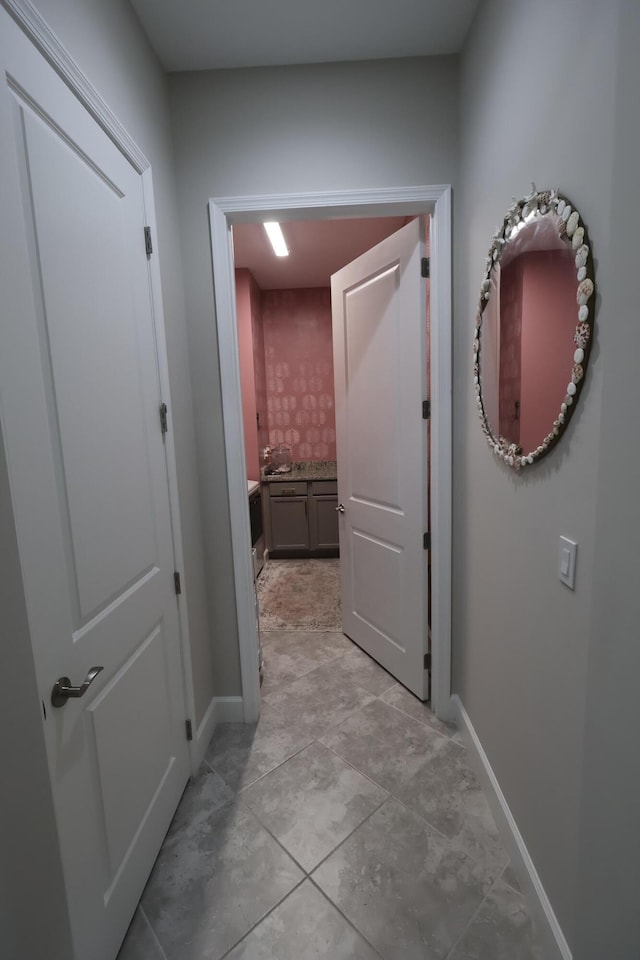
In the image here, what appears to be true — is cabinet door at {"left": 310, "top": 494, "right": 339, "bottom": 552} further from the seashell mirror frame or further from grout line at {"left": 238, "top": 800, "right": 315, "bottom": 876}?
the seashell mirror frame

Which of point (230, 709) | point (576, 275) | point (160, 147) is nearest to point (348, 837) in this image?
point (230, 709)

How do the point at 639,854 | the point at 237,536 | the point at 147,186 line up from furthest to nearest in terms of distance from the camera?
the point at 237,536, the point at 147,186, the point at 639,854

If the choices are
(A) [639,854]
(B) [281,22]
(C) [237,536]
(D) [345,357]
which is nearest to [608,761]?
(A) [639,854]

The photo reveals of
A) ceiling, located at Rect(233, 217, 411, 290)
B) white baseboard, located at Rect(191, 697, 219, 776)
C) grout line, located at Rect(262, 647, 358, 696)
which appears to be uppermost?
ceiling, located at Rect(233, 217, 411, 290)

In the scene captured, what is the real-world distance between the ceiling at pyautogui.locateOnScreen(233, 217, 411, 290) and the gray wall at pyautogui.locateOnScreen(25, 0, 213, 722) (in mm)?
1245

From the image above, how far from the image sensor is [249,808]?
5.01 ft

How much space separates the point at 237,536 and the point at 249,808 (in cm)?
106

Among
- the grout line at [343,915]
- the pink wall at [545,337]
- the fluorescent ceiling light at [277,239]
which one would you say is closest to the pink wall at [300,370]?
the fluorescent ceiling light at [277,239]

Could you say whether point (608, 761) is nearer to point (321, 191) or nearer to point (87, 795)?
point (87, 795)

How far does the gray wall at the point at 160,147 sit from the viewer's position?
1.10 m

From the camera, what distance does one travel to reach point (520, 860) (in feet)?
4.05

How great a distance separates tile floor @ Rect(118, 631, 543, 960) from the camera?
44.3 inches

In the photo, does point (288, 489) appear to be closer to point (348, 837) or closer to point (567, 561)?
point (348, 837)

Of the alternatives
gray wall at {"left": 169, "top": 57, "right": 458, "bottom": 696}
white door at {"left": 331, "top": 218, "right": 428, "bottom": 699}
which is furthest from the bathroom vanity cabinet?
gray wall at {"left": 169, "top": 57, "right": 458, "bottom": 696}
